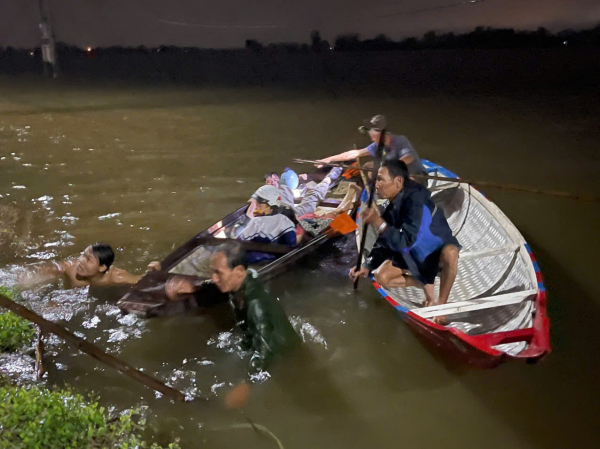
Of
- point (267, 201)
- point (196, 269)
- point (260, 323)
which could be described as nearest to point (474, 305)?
point (260, 323)

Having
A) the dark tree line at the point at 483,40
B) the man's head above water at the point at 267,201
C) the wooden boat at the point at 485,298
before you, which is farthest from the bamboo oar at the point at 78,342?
the dark tree line at the point at 483,40

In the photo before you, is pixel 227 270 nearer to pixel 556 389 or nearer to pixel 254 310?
pixel 254 310

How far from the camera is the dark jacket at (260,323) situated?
325cm

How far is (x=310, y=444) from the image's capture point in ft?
9.99

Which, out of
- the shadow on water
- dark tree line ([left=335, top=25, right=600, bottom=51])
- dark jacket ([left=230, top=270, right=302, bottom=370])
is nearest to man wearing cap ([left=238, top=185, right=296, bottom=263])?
dark jacket ([left=230, top=270, right=302, bottom=370])

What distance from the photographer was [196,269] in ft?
13.7

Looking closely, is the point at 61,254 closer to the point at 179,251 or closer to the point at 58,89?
the point at 179,251

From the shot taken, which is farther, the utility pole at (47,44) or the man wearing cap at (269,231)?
the utility pole at (47,44)

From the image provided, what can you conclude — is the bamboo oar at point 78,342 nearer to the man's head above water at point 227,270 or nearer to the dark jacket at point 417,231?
the man's head above water at point 227,270

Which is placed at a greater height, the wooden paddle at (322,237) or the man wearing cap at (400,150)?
the man wearing cap at (400,150)

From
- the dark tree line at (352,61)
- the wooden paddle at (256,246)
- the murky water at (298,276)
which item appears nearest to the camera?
the murky water at (298,276)

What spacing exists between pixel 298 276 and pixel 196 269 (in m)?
1.07

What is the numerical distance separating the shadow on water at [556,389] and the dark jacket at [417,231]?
94cm

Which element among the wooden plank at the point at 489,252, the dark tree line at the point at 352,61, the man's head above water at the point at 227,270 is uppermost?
the dark tree line at the point at 352,61
